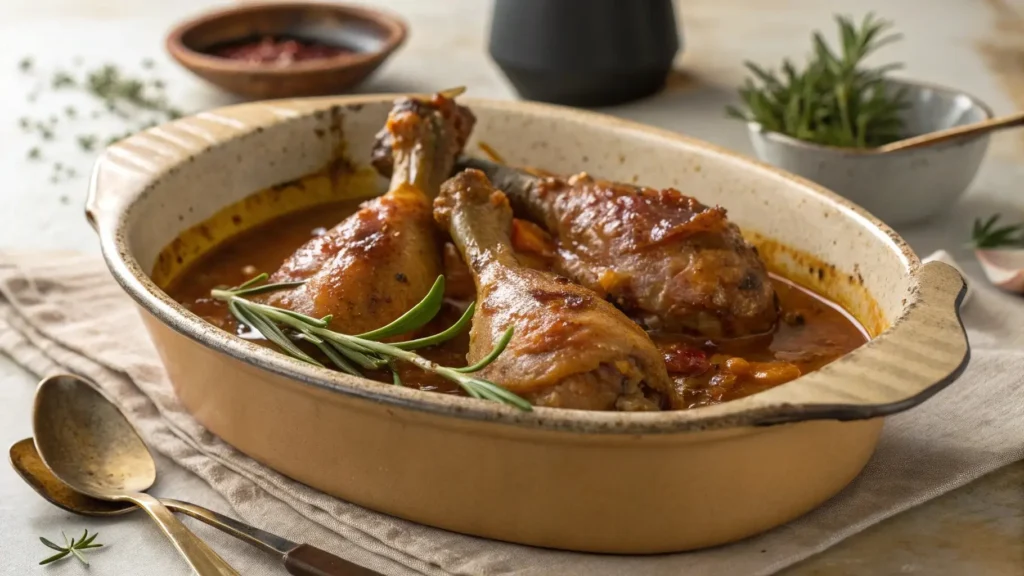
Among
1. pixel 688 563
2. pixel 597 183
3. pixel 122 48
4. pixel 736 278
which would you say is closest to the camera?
pixel 688 563

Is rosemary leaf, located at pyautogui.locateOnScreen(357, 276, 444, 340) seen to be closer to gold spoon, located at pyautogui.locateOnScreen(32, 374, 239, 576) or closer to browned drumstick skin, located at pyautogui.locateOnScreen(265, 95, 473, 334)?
browned drumstick skin, located at pyautogui.locateOnScreen(265, 95, 473, 334)

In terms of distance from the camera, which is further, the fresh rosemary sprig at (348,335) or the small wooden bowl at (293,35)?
the small wooden bowl at (293,35)

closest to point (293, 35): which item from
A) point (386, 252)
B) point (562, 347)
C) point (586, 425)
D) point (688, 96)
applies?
point (688, 96)

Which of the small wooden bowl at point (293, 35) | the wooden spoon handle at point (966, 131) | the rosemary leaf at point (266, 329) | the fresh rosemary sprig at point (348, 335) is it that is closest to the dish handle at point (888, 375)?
the fresh rosemary sprig at point (348, 335)

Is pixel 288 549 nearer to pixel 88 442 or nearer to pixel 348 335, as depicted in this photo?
pixel 348 335

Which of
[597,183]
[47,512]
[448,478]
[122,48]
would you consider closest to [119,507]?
[47,512]

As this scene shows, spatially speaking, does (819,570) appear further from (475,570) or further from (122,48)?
(122,48)

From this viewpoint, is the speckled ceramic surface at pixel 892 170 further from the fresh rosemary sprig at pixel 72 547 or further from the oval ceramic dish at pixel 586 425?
the fresh rosemary sprig at pixel 72 547
